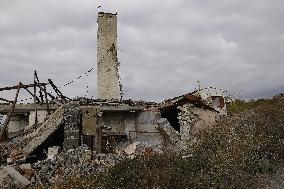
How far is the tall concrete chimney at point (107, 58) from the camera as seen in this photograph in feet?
72.5

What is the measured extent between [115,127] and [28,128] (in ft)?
10.9

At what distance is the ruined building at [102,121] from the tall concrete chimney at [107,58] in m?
4.78

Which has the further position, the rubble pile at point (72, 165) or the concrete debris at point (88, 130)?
the concrete debris at point (88, 130)

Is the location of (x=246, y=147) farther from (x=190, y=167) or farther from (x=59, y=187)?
(x=59, y=187)

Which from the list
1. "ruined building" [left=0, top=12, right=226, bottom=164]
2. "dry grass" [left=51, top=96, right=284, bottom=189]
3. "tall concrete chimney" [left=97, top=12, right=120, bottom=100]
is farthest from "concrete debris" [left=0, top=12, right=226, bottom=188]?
"tall concrete chimney" [left=97, top=12, right=120, bottom=100]

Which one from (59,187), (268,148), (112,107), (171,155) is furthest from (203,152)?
(112,107)

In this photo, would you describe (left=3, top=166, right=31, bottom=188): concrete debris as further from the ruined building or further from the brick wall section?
the brick wall section

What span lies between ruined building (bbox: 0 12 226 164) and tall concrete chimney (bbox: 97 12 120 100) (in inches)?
188

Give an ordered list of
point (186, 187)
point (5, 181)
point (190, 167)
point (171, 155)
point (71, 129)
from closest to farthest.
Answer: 1. point (186, 187)
2. point (190, 167)
3. point (171, 155)
4. point (5, 181)
5. point (71, 129)

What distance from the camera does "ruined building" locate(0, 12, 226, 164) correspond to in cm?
1470

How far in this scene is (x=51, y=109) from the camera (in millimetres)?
17375

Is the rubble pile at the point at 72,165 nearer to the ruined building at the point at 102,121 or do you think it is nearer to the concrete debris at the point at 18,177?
the concrete debris at the point at 18,177

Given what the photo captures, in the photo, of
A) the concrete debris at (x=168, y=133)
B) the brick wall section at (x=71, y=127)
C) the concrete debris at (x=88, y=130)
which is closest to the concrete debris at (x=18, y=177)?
the concrete debris at (x=88, y=130)

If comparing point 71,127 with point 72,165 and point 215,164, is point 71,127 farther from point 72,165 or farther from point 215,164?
point 215,164
